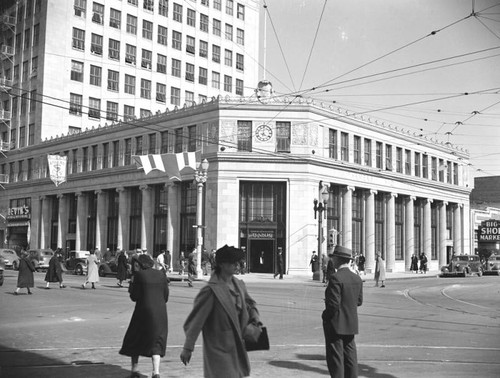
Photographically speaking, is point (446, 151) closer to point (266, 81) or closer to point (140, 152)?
point (266, 81)

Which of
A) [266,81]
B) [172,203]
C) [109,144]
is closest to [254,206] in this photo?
[172,203]

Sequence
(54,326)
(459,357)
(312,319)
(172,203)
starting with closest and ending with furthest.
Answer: (459,357) → (54,326) → (312,319) → (172,203)

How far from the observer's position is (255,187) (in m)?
42.5

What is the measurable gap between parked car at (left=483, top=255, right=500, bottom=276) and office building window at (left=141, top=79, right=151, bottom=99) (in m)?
37.1

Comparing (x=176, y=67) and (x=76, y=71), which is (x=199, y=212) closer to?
(x=76, y=71)

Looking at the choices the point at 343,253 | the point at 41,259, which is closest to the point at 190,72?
the point at 41,259

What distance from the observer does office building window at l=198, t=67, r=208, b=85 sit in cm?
6641

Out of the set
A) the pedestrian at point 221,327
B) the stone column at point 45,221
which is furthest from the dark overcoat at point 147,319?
the stone column at point 45,221

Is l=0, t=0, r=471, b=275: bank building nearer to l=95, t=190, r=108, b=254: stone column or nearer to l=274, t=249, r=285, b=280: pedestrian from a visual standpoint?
l=95, t=190, r=108, b=254: stone column

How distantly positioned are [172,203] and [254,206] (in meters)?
6.78

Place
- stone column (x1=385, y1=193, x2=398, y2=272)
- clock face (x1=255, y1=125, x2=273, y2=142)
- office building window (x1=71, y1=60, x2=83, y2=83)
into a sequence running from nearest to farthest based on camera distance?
clock face (x1=255, y1=125, x2=273, y2=142), stone column (x1=385, y1=193, x2=398, y2=272), office building window (x1=71, y1=60, x2=83, y2=83)

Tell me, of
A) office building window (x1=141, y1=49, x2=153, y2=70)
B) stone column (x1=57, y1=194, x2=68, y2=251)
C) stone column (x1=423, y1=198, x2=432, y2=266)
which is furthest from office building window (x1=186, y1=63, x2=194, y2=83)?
stone column (x1=423, y1=198, x2=432, y2=266)

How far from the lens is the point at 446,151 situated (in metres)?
57.3

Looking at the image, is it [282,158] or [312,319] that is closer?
[312,319]
